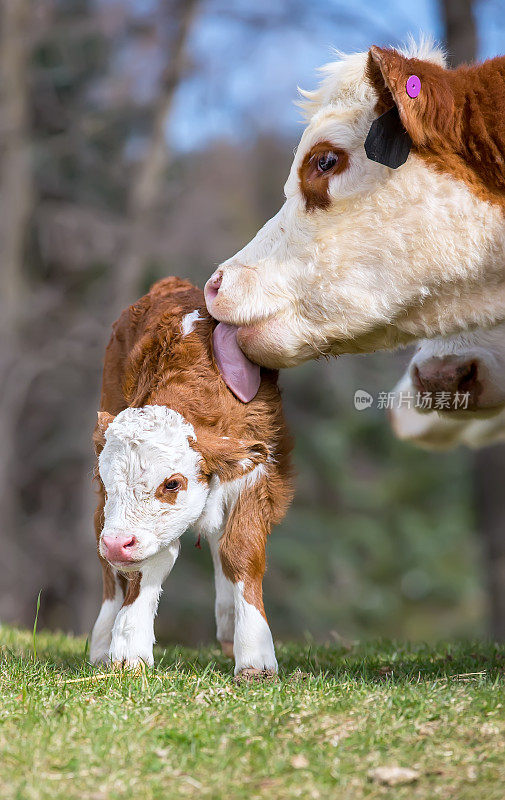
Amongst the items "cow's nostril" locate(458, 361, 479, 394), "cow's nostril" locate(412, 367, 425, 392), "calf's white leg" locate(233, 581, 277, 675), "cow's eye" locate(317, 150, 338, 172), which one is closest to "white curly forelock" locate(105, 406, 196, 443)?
"calf's white leg" locate(233, 581, 277, 675)

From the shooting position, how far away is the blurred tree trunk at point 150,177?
576 inches

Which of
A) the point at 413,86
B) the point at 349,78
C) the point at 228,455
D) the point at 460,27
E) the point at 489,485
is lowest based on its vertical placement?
the point at 489,485

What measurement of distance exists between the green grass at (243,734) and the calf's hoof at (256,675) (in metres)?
0.06

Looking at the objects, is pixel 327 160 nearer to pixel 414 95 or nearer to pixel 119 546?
pixel 414 95

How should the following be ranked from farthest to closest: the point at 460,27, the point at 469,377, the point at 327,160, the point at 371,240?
the point at 460,27 < the point at 469,377 < the point at 327,160 < the point at 371,240

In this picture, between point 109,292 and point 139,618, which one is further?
point 109,292

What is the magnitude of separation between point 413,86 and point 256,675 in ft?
8.66

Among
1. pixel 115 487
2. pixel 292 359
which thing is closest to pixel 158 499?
pixel 115 487

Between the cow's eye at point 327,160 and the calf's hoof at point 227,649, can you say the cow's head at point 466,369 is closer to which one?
the cow's eye at point 327,160

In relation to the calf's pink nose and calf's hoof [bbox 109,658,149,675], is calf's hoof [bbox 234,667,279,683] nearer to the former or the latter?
calf's hoof [bbox 109,658,149,675]

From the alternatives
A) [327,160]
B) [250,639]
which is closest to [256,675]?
[250,639]

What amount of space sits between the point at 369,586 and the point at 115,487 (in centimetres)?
1487

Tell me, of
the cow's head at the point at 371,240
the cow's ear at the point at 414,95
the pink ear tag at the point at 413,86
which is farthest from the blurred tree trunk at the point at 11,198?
the pink ear tag at the point at 413,86

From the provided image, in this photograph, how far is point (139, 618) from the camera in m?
4.27
